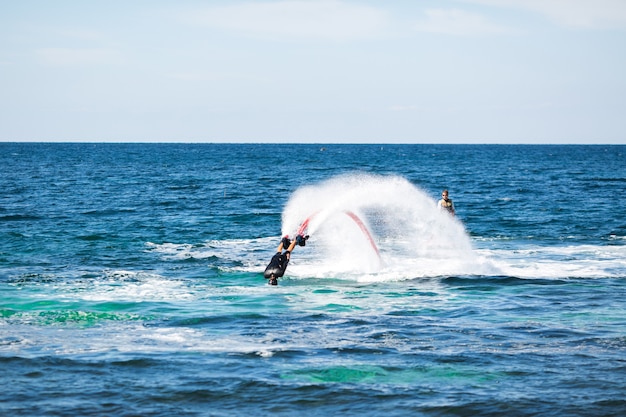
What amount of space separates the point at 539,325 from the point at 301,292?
7.14 metres

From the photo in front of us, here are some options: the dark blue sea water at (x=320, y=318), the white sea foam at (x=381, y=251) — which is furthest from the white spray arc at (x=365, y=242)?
the dark blue sea water at (x=320, y=318)

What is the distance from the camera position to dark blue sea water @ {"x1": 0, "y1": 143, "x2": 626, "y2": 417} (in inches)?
563

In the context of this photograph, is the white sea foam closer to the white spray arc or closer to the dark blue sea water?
the white spray arc

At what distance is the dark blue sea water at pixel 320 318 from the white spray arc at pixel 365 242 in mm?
101

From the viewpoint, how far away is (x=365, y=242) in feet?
101

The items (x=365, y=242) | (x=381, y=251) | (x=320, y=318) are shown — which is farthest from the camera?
(x=381, y=251)

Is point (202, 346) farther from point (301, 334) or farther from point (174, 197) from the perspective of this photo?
point (174, 197)

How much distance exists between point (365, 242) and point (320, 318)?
36.0 ft

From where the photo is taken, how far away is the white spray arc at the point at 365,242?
27531mm

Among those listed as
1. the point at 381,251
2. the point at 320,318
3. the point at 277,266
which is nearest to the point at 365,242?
the point at 381,251

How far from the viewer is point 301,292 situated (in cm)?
2355

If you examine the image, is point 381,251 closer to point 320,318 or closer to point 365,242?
point 365,242

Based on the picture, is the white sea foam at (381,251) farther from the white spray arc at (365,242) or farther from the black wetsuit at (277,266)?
the black wetsuit at (277,266)

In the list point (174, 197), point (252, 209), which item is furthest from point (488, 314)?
point (174, 197)
